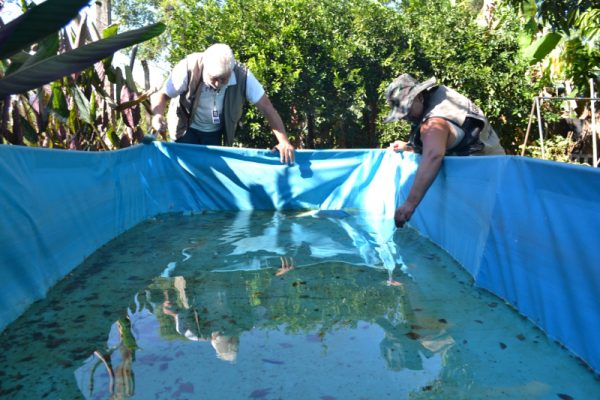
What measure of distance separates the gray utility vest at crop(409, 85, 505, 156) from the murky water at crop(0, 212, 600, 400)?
0.92 m

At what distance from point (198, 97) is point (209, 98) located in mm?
107

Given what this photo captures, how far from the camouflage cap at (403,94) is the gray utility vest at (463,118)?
0.11 meters

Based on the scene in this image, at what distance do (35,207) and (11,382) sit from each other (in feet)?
3.75

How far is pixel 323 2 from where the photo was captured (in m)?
9.52

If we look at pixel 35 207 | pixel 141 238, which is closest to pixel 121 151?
pixel 141 238

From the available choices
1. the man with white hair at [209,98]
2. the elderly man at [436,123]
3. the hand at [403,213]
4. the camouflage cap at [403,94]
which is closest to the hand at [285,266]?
the hand at [403,213]

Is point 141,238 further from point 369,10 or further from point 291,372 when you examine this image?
point 369,10

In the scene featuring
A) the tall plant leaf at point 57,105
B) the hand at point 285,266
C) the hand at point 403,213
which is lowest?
the hand at point 285,266

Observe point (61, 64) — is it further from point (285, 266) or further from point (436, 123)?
point (436, 123)

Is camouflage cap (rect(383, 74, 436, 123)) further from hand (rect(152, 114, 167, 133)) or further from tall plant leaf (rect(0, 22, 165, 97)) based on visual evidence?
tall plant leaf (rect(0, 22, 165, 97))

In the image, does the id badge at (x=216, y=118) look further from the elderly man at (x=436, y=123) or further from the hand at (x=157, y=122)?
the elderly man at (x=436, y=123)

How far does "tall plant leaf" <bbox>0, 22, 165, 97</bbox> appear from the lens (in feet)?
6.48

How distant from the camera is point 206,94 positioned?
17.4ft

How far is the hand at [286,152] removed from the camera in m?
5.59
